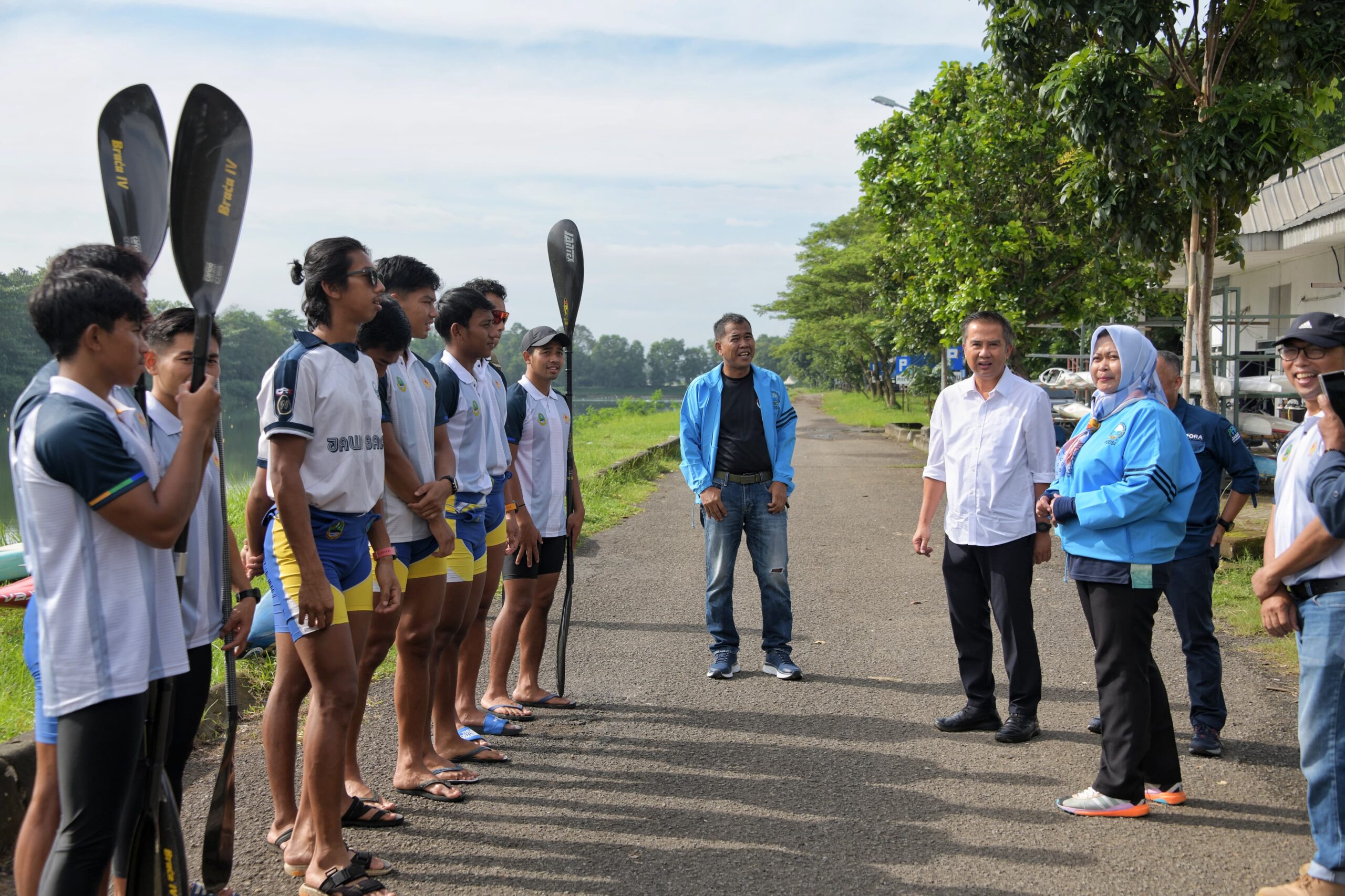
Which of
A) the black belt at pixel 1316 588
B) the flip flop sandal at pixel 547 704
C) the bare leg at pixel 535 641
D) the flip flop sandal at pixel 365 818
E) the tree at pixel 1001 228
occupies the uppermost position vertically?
the tree at pixel 1001 228

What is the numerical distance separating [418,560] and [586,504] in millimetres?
9293

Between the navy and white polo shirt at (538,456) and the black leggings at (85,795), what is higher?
the navy and white polo shirt at (538,456)

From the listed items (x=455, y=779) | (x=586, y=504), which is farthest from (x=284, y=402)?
(x=586, y=504)

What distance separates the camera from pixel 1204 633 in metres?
4.86

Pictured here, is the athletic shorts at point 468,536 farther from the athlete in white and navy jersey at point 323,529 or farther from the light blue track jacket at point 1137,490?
the light blue track jacket at point 1137,490

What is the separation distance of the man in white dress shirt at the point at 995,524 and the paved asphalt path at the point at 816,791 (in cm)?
24

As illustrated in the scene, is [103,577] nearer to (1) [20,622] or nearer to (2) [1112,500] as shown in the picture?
(2) [1112,500]

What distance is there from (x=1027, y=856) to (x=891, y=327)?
1007 inches

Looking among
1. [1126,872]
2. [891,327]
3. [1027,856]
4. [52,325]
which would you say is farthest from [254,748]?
[891,327]

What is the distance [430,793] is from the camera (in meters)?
4.34

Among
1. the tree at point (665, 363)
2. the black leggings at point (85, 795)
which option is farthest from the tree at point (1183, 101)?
the tree at point (665, 363)

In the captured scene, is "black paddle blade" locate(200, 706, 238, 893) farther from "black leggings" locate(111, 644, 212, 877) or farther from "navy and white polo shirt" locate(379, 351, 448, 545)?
"navy and white polo shirt" locate(379, 351, 448, 545)

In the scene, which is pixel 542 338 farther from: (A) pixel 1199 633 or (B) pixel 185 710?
(A) pixel 1199 633

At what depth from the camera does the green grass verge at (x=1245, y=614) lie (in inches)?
245
